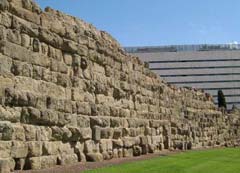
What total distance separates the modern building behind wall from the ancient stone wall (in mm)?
78768

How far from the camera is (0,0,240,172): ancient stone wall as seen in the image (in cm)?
1043

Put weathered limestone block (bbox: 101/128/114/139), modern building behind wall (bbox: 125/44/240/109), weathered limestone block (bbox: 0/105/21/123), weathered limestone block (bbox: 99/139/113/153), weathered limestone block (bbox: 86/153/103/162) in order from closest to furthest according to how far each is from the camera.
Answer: weathered limestone block (bbox: 0/105/21/123), weathered limestone block (bbox: 86/153/103/162), weathered limestone block (bbox: 99/139/113/153), weathered limestone block (bbox: 101/128/114/139), modern building behind wall (bbox: 125/44/240/109)

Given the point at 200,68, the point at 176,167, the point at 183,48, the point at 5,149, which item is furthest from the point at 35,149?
the point at 183,48

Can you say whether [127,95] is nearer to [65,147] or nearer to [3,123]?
[65,147]

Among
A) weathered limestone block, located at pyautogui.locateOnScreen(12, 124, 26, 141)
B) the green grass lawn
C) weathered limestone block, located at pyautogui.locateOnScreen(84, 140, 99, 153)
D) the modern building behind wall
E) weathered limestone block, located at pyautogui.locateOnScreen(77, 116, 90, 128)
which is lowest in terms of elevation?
the green grass lawn

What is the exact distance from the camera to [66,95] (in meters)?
12.5

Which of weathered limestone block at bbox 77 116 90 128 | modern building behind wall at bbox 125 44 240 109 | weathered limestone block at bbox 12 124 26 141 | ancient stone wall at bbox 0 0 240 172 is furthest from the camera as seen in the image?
modern building behind wall at bbox 125 44 240 109

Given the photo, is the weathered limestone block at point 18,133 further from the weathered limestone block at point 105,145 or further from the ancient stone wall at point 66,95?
the weathered limestone block at point 105,145

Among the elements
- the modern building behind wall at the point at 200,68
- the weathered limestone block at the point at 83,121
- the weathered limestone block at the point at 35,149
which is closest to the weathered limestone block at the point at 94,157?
the weathered limestone block at the point at 83,121

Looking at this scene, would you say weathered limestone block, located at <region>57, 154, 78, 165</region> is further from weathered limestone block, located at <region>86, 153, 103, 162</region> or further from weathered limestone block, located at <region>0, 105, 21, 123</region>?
weathered limestone block, located at <region>0, 105, 21, 123</region>

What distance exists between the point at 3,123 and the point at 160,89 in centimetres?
1081

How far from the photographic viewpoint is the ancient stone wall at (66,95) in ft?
34.2

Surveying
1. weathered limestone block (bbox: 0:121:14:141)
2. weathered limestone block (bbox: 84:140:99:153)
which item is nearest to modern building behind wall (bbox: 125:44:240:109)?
weathered limestone block (bbox: 84:140:99:153)

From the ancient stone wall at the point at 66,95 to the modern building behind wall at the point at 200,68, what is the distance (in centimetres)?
7877
